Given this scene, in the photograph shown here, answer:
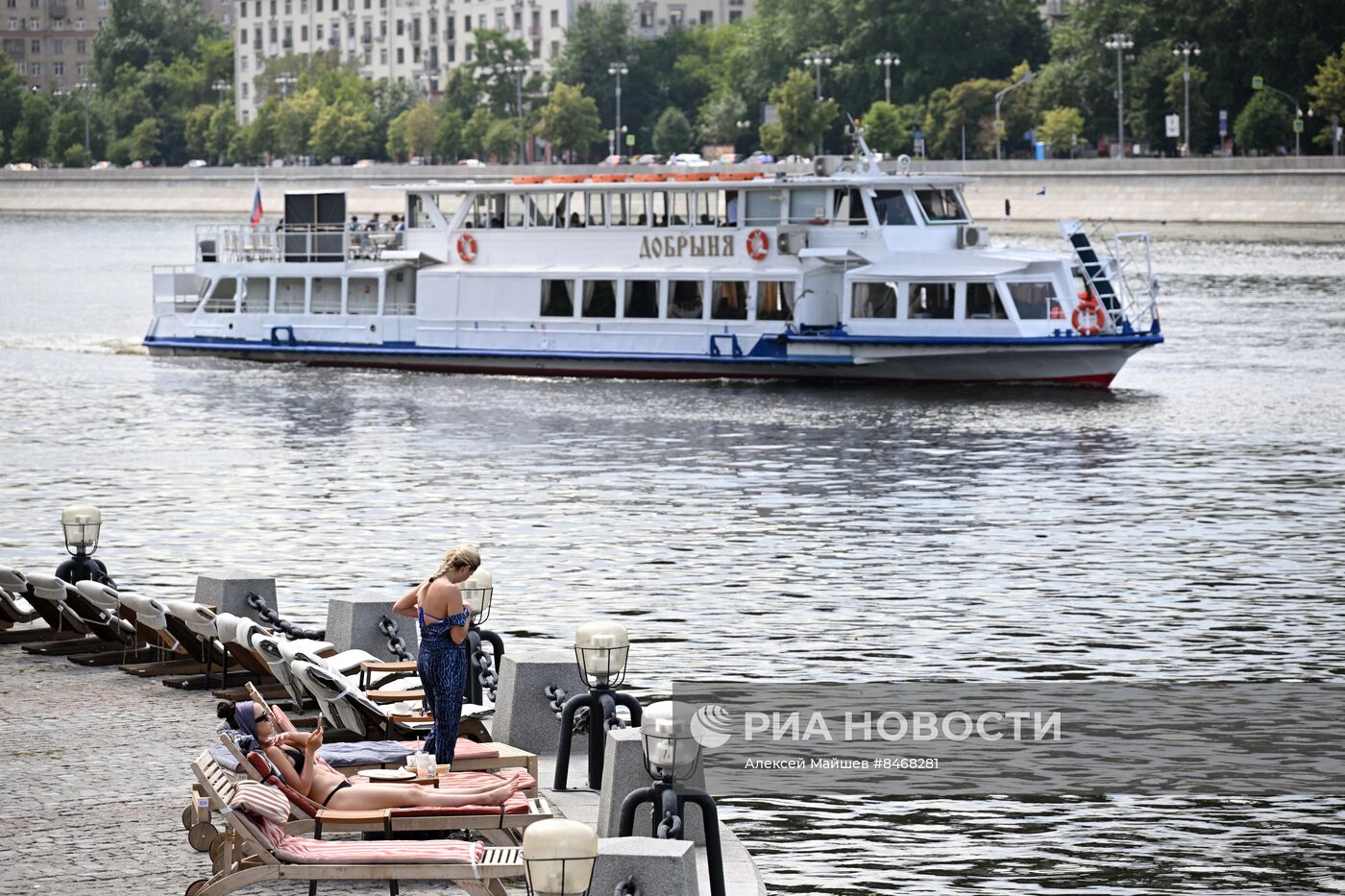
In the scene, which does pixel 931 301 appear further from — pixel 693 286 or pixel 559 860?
pixel 559 860

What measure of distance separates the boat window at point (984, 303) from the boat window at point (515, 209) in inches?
502

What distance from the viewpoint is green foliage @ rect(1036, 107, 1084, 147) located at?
496 feet

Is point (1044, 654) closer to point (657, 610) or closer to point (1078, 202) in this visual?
point (657, 610)

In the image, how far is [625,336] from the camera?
2160 inches

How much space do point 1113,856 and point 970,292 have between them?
34797 millimetres

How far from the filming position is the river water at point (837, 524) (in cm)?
1708

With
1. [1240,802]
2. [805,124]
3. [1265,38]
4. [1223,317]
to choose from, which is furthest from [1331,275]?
[805,124]

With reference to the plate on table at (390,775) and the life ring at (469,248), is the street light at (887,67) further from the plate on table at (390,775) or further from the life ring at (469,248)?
the plate on table at (390,775)

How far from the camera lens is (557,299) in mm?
55969

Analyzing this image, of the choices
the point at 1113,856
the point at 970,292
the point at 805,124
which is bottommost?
the point at 1113,856

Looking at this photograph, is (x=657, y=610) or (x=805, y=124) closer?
(x=657, y=610)

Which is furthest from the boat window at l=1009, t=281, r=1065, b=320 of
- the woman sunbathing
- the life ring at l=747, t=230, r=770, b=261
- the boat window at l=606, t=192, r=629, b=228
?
the woman sunbathing

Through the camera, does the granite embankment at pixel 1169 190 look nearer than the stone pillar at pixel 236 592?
No

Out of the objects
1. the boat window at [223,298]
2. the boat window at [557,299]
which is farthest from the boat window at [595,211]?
the boat window at [223,298]
